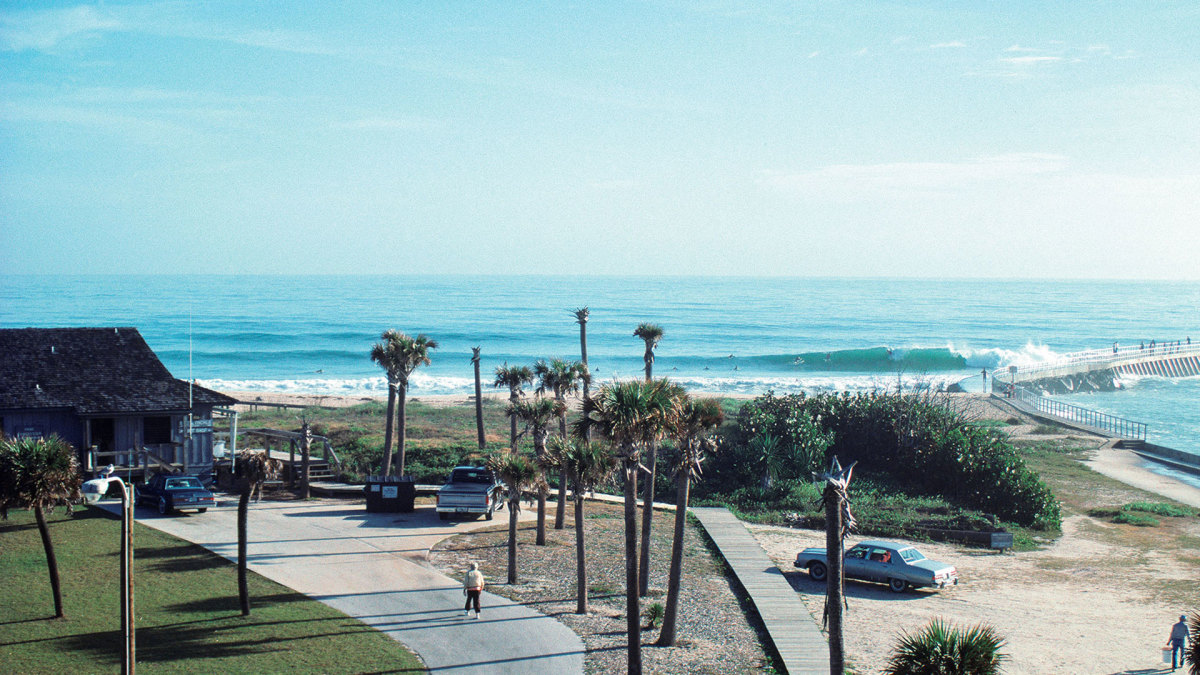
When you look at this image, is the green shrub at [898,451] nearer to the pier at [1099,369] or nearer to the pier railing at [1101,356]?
the pier at [1099,369]

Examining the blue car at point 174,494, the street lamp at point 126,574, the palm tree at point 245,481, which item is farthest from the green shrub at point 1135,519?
the street lamp at point 126,574

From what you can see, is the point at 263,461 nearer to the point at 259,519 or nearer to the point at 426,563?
the point at 426,563

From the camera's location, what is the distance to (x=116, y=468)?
32.1m

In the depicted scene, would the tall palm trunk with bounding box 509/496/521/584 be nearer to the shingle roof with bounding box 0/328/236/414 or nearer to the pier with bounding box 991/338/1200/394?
the shingle roof with bounding box 0/328/236/414

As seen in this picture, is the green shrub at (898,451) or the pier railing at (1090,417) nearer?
the green shrub at (898,451)

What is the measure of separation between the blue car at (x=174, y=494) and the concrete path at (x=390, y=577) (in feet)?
1.11

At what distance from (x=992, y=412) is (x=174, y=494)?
168 feet

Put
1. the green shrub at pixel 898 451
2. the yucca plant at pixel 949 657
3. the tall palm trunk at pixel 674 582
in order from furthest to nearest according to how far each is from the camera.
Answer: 1. the green shrub at pixel 898 451
2. the tall palm trunk at pixel 674 582
3. the yucca plant at pixel 949 657

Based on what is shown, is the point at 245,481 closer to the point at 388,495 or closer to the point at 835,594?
the point at 388,495

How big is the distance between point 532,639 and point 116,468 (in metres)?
20.7

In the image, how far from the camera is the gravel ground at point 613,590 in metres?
17.9

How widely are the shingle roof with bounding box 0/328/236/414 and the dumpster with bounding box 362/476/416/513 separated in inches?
312

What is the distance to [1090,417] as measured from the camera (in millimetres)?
58125

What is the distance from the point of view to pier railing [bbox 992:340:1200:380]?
8067 cm
